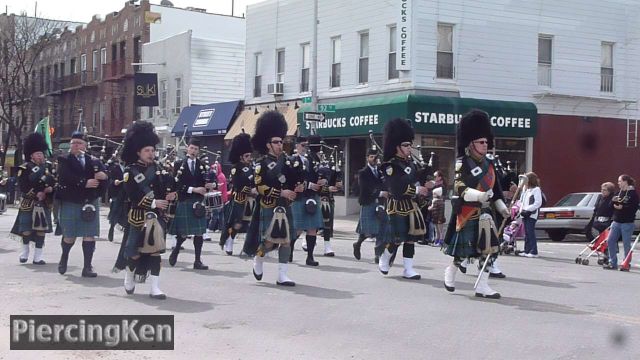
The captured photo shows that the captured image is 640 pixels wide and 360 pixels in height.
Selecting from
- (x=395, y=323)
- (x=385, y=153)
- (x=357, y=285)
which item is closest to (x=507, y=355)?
(x=395, y=323)

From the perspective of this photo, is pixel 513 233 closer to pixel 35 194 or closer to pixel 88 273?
pixel 88 273

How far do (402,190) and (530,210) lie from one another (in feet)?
20.0

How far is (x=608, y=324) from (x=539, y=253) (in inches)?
376

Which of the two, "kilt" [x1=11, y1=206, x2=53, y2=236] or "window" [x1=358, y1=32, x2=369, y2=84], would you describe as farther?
"window" [x1=358, y1=32, x2=369, y2=84]

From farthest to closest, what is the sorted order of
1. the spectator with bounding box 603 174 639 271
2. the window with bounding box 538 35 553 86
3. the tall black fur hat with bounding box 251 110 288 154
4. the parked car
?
the window with bounding box 538 35 553 86 < the parked car < the spectator with bounding box 603 174 639 271 < the tall black fur hat with bounding box 251 110 288 154

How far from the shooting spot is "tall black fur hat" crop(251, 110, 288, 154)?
446 inches

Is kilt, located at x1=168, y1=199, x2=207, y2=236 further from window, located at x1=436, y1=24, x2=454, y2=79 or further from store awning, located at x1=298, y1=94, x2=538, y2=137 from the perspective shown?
window, located at x1=436, y1=24, x2=454, y2=79

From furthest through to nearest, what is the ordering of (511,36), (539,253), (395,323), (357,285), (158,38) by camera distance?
1. (158,38)
2. (511,36)
3. (539,253)
4. (357,285)
5. (395,323)

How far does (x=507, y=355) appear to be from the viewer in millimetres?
7371

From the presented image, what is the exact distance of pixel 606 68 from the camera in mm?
29906

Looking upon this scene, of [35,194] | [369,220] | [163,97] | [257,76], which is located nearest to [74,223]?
[35,194]

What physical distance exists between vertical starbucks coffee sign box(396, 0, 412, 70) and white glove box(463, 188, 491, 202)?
1678 cm

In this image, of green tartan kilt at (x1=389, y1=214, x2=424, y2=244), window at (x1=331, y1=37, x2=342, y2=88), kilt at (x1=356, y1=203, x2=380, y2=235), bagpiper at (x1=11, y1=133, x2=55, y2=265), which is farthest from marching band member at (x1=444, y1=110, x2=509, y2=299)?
window at (x1=331, y1=37, x2=342, y2=88)

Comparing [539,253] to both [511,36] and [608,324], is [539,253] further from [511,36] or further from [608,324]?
[511,36]
